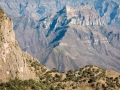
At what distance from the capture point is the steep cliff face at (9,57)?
88.8 metres

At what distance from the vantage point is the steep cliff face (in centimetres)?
8881

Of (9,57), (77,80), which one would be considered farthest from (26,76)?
(77,80)

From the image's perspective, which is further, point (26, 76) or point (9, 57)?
point (26, 76)

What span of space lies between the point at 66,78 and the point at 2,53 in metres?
38.1

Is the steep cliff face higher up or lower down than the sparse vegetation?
Result: higher up

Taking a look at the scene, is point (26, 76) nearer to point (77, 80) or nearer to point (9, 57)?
point (9, 57)

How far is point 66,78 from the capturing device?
119m

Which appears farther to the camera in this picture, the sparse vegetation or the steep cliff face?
the sparse vegetation

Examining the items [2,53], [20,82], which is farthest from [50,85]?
[2,53]

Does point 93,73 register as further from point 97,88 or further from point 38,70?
point 38,70

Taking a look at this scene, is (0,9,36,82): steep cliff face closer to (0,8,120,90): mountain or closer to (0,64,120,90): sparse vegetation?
(0,8,120,90): mountain

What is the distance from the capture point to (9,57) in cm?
9025

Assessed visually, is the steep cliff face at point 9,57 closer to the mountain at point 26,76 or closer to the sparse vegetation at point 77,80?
the mountain at point 26,76

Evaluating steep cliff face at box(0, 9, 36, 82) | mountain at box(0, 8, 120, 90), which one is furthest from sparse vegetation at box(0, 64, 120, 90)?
steep cliff face at box(0, 9, 36, 82)
